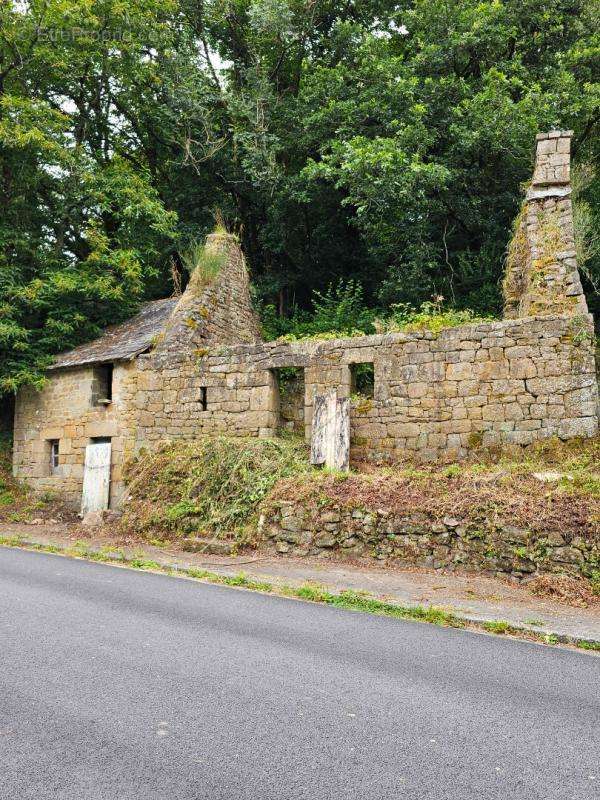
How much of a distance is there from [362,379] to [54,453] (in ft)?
26.8

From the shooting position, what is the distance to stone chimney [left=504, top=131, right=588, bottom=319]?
1026 cm

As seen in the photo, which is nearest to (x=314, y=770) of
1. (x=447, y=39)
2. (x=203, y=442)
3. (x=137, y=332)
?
(x=203, y=442)

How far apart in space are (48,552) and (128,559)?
73.6 inches

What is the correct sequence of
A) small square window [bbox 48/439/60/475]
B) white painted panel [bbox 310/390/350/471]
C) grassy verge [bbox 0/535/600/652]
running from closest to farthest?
grassy verge [bbox 0/535/600/652] < white painted panel [bbox 310/390/350/471] < small square window [bbox 48/439/60/475]

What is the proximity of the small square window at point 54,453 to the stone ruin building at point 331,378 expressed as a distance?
5 centimetres

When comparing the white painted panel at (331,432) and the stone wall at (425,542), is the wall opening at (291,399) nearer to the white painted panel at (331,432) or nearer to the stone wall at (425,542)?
the white painted panel at (331,432)

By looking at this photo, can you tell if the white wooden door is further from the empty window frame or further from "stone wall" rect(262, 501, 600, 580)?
the empty window frame

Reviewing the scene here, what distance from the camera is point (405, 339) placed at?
432 inches

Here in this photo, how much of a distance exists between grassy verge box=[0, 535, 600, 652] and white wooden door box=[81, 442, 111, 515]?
3.06 metres

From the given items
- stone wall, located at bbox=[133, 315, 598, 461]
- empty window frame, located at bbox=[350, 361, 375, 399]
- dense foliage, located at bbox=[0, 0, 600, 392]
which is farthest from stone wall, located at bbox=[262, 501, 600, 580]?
dense foliage, located at bbox=[0, 0, 600, 392]

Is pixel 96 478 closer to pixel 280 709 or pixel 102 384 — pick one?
pixel 102 384

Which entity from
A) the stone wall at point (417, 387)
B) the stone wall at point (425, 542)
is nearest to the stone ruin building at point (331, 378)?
the stone wall at point (417, 387)

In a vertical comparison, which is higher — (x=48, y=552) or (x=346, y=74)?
(x=346, y=74)

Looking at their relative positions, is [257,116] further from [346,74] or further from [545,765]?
[545,765]
